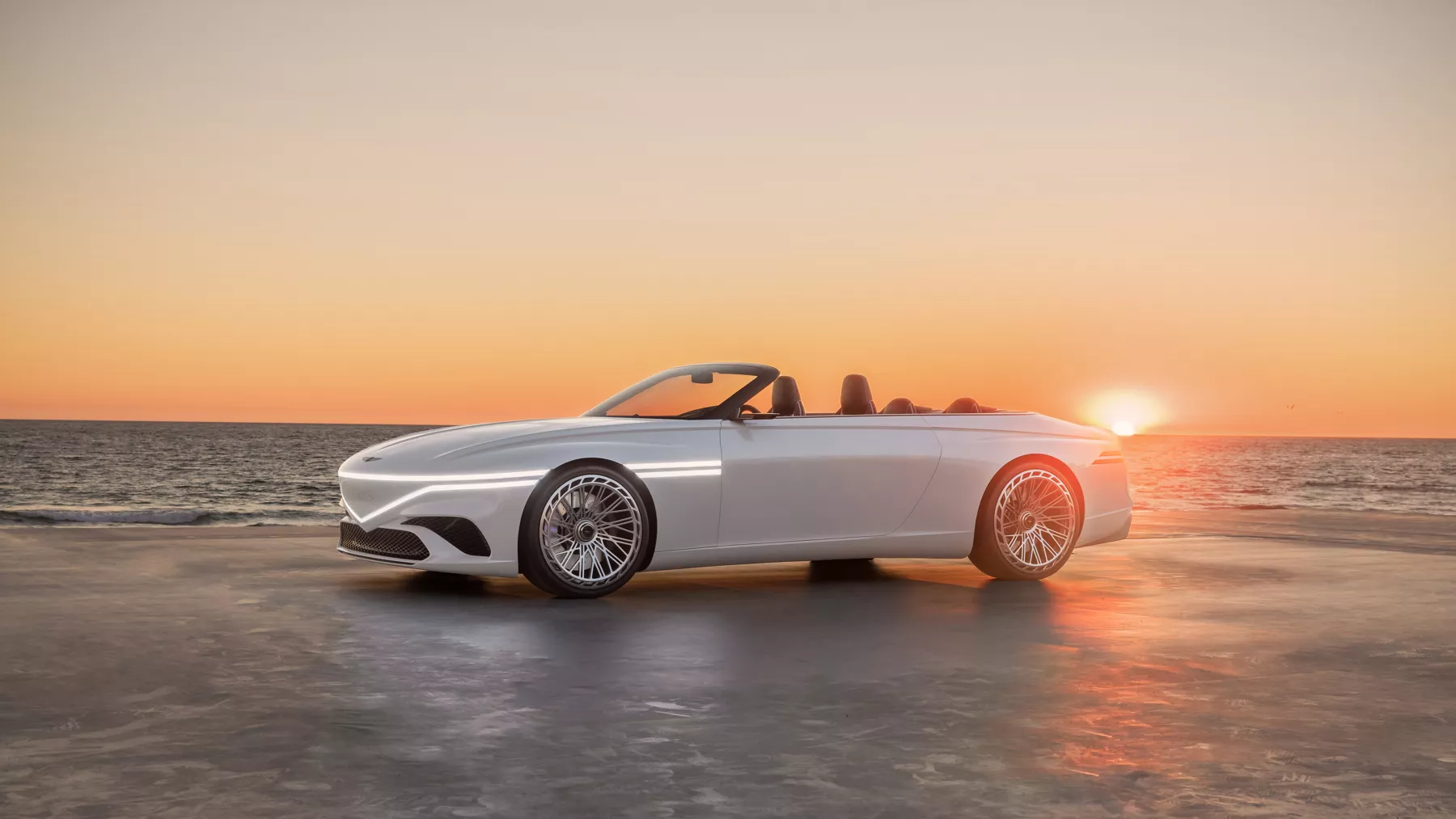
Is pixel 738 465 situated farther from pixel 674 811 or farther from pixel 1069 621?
pixel 674 811

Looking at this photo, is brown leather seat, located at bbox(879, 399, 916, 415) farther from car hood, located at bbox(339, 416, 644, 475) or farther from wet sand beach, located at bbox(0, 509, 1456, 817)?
car hood, located at bbox(339, 416, 644, 475)

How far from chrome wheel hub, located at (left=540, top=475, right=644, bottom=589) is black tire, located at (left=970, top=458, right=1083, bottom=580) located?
2.63m

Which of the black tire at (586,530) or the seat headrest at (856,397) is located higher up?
the seat headrest at (856,397)

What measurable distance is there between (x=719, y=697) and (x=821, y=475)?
3.57 m

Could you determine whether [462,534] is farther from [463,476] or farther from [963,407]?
[963,407]

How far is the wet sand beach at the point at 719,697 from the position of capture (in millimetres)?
3449

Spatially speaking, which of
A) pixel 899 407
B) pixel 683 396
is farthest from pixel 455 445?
pixel 899 407

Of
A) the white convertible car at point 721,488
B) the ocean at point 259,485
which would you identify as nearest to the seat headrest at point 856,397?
the white convertible car at point 721,488

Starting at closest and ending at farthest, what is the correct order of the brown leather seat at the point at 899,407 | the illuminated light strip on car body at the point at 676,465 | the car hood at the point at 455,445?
the car hood at the point at 455,445 → the illuminated light strip on car body at the point at 676,465 → the brown leather seat at the point at 899,407

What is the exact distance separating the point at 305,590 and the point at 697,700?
13.3 feet

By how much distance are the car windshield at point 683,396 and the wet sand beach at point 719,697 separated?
1.17 m

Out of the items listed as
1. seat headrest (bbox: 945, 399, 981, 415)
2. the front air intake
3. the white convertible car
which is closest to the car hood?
the white convertible car

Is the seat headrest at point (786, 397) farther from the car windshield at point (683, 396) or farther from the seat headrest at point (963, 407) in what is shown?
the seat headrest at point (963, 407)

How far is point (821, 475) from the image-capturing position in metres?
8.20
